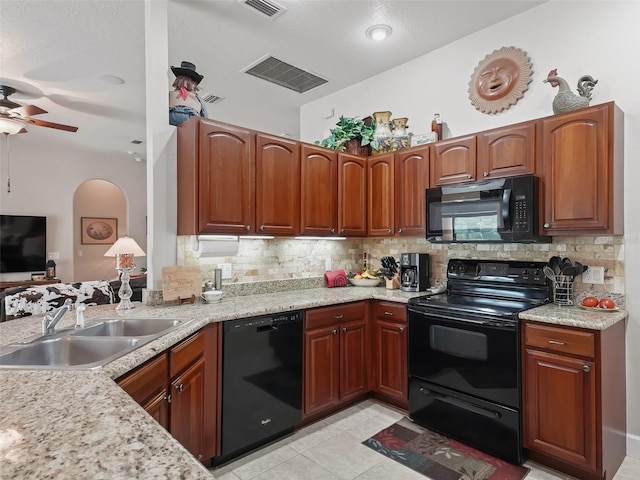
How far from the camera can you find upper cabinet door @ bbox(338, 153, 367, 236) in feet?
11.4

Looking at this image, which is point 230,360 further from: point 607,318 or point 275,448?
point 607,318

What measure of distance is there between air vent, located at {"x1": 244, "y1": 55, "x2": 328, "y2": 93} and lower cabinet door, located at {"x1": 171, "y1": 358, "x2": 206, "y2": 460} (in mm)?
2843

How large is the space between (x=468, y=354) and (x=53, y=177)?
724cm

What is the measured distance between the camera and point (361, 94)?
162 inches

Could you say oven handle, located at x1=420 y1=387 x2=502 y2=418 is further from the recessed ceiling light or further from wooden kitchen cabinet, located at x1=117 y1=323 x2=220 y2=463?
the recessed ceiling light

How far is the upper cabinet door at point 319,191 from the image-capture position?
318 cm

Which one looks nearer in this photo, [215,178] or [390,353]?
[215,178]

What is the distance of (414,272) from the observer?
10.9ft

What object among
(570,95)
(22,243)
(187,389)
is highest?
(570,95)

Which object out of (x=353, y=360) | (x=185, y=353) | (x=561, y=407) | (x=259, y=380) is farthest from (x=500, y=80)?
(x=185, y=353)

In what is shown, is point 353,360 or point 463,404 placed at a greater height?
point 353,360

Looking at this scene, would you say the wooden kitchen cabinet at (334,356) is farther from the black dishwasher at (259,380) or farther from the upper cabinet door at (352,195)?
the upper cabinet door at (352,195)

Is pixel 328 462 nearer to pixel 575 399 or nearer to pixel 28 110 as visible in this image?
pixel 575 399

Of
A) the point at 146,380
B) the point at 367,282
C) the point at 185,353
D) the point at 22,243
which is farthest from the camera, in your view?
the point at 22,243
